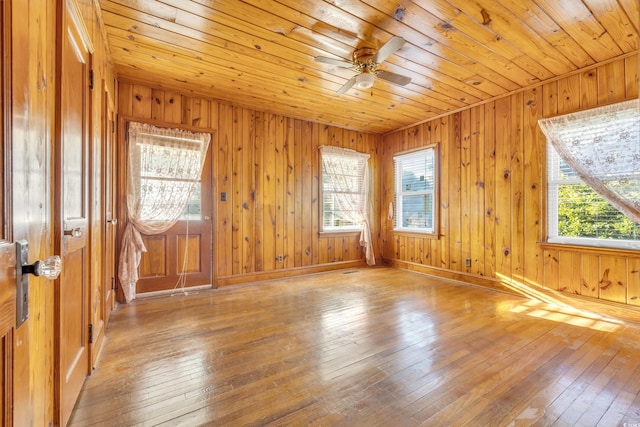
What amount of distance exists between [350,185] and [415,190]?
3.66ft

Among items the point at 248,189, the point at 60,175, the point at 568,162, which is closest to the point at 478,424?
the point at 60,175

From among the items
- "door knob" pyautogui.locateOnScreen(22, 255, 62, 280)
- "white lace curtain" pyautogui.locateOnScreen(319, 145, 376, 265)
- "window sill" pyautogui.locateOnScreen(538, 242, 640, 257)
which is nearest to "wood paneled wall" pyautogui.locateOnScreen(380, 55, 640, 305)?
"window sill" pyautogui.locateOnScreen(538, 242, 640, 257)

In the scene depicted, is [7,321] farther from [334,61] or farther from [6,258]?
[334,61]

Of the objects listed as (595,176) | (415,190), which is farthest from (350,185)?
(595,176)

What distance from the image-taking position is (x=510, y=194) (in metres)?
3.82

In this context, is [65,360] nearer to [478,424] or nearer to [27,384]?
[27,384]

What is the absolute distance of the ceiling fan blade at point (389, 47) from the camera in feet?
7.29

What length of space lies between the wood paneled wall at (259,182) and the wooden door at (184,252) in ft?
0.35

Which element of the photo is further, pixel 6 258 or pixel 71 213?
pixel 71 213

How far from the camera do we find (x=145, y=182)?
357cm

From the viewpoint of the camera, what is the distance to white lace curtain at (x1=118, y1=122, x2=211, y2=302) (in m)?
3.45

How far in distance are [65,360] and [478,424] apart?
2000 millimetres

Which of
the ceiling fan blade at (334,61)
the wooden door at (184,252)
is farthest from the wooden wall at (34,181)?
the wooden door at (184,252)

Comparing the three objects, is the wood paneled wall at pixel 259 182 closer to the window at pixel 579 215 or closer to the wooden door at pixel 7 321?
the window at pixel 579 215
